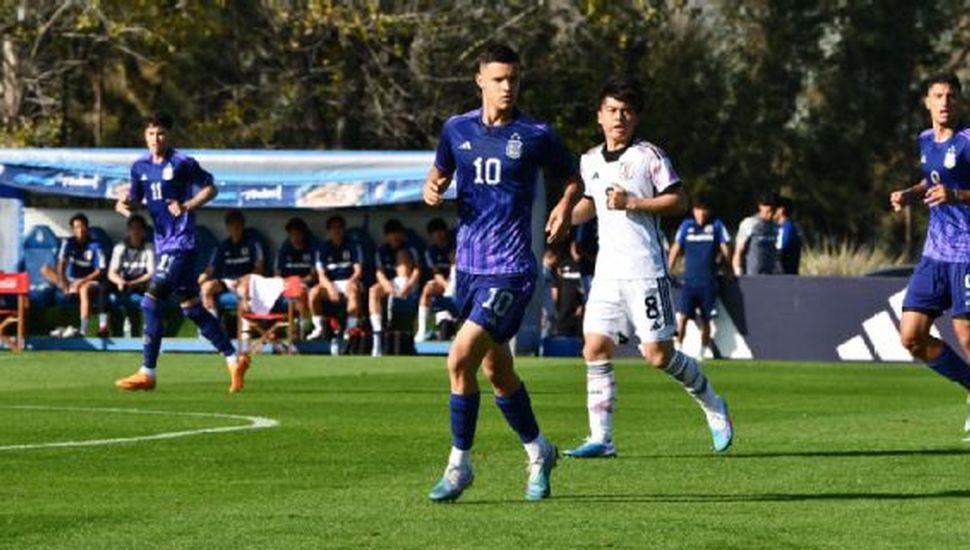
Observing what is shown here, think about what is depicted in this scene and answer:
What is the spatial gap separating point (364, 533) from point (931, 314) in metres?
6.68

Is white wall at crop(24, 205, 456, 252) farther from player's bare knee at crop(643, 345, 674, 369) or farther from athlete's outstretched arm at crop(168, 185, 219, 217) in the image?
player's bare knee at crop(643, 345, 674, 369)

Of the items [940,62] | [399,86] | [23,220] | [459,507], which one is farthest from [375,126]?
[459,507]

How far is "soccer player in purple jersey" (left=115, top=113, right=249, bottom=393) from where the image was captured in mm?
20750

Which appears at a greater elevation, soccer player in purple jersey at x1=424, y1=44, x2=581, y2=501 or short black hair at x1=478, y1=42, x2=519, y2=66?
short black hair at x1=478, y1=42, x2=519, y2=66

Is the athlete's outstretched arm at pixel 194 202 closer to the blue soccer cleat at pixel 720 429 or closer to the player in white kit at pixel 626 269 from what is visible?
the player in white kit at pixel 626 269

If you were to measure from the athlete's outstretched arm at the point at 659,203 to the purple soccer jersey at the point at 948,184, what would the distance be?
219 cm

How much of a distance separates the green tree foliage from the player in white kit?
28313 millimetres

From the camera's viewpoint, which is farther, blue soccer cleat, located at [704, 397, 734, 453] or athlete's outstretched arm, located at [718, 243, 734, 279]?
athlete's outstretched arm, located at [718, 243, 734, 279]

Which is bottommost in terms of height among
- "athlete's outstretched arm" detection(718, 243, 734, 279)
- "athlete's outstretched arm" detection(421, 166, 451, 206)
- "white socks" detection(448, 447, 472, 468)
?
"white socks" detection(448, 447, 472, 468)

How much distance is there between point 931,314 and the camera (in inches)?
622

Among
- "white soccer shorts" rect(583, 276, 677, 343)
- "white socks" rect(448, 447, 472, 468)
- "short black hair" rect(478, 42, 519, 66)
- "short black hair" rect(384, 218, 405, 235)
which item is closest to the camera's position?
"white socks" rect(448, 447, 472, 468)

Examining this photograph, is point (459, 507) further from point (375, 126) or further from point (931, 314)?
point (375, 126)

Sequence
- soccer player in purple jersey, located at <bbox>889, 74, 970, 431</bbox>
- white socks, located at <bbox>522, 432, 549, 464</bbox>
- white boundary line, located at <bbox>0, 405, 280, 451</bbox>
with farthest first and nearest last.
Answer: soccer player in purple jersey, located at <bbox>889, 74, 970, 431</bbox>
white boundary line, located at <bbox>0, 405, 280, 451</bbox>
white socks, located at <bbox>522, 432, 549, 464</bbox>

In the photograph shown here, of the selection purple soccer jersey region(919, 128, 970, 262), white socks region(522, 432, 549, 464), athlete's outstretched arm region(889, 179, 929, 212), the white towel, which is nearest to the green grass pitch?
white socks region(522, 432, 549, 464)
